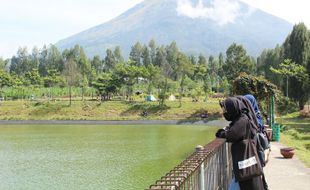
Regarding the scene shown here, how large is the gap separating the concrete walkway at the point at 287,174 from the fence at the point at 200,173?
5.97 feet

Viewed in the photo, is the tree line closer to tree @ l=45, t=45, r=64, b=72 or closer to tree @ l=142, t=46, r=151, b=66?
tree @ l=45, t=45, r=64, b=72

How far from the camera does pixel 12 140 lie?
26969 mm

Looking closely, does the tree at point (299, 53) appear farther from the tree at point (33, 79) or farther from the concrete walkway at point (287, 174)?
the tree at point (33, 79)

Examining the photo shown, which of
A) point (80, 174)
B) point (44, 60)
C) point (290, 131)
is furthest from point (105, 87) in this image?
point (44, 60)

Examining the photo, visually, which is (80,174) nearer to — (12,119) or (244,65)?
(12,119)

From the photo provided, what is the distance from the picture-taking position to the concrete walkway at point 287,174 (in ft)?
26.9

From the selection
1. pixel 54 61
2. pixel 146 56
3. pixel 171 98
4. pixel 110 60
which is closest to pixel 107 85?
pixel 171 98

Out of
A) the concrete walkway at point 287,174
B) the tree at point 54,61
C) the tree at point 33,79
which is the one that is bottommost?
the concrete walkway at point 287,174

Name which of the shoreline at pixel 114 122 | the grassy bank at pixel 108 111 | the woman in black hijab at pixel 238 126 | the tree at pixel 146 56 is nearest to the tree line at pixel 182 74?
Answer: the grassy bank at pixel 108 111

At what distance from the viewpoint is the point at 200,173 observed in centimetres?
425

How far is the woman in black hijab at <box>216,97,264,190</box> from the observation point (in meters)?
3.83

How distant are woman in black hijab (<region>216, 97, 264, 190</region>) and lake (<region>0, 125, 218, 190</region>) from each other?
866cm

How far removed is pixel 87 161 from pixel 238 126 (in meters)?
14.8

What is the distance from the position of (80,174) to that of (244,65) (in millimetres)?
43636
